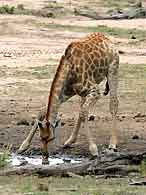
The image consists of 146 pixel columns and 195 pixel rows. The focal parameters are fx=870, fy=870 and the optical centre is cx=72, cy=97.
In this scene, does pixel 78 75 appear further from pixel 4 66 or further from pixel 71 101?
pixel 4 66

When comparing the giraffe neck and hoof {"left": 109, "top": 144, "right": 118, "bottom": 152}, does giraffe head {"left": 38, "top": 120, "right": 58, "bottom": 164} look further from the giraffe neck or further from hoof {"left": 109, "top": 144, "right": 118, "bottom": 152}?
hoof {"left": 109, "top": 144, "right": 118, "bottom": 152}

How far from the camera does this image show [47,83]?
16516 mm

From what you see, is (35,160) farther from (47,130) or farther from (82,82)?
(82,82)

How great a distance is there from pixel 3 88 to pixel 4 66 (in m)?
2.20

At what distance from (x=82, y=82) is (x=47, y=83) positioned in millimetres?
5239

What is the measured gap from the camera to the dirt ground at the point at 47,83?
40.8 ft

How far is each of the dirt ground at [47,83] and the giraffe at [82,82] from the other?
0.84 feet

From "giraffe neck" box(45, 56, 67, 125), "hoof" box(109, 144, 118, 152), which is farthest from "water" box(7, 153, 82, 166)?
"hoof" box(109, 144, 118, 152)

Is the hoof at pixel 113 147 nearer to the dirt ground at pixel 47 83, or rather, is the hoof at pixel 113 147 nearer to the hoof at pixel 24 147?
the dirt ground at pixel 47 83

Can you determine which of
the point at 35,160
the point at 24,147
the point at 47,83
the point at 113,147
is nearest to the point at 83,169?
the point at 35,160

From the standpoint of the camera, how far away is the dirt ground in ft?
40.8

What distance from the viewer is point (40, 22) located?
2662cm

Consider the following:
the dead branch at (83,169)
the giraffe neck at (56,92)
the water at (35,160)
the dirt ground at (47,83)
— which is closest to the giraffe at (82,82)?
the giraffe neck at (56,92)

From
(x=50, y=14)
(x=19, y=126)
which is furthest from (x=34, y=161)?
(x=50, y=14)
